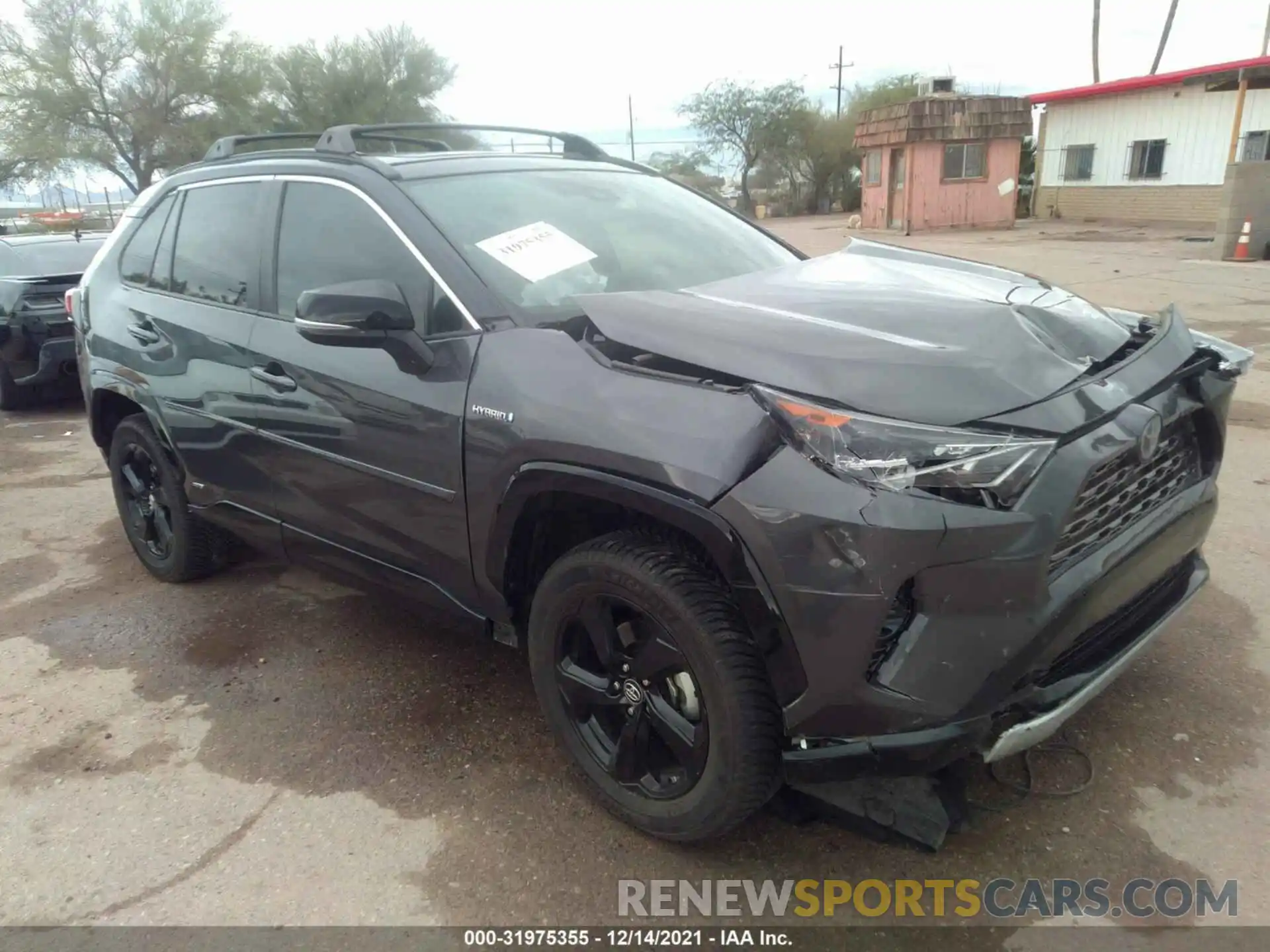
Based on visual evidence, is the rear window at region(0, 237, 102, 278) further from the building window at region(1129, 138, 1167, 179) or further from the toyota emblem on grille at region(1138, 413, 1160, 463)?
the building window at region(1129, 138, 1167, 179)

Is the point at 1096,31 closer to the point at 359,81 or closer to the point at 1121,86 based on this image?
the point at 1121,86

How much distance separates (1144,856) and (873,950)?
0.78 metres

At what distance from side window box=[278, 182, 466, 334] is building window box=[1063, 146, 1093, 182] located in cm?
2831

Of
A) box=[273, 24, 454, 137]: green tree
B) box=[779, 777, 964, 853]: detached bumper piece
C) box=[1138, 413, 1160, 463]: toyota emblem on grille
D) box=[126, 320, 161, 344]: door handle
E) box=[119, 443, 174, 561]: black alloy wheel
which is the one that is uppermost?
box=[273, 24, 454, 137]: green tree

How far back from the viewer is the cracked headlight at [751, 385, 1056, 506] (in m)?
1.98

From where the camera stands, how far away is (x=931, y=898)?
7.71ft

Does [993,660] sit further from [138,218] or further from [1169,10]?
[1169,10]

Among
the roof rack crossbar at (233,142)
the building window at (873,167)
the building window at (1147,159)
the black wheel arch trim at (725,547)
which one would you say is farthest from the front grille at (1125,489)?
the building window at (873,167)

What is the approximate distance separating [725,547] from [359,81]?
137ft

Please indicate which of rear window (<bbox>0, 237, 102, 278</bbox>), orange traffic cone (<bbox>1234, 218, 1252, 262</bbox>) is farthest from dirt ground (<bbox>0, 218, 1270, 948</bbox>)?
orange traffic cone (<bbox>1234, 218, 1252, 262</bbox>)

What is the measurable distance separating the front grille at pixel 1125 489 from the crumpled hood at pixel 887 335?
247 millimetres

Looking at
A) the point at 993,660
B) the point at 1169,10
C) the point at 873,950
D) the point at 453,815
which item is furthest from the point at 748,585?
the point at 1169,10

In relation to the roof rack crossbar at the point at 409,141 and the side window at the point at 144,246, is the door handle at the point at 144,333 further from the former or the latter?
the roof rack crossbar at the point at 409,141

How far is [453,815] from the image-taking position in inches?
108
